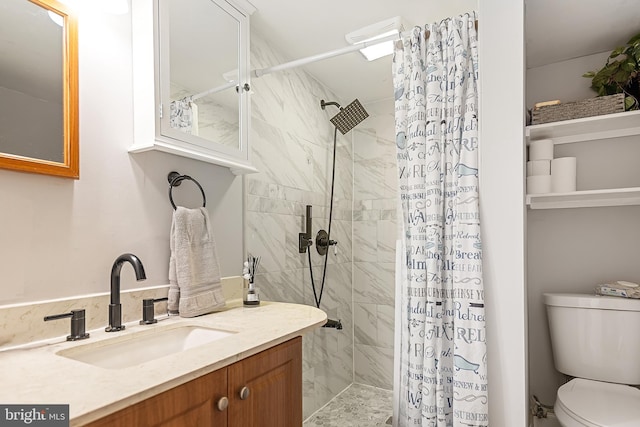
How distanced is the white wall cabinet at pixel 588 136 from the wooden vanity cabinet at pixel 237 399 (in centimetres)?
156

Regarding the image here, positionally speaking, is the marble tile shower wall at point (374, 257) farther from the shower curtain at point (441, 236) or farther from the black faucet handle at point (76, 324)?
the black faucet handle at point (76, 324)

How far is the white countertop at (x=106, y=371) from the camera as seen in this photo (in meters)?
0.73

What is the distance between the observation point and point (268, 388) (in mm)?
1161

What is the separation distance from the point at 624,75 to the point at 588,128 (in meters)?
0.31

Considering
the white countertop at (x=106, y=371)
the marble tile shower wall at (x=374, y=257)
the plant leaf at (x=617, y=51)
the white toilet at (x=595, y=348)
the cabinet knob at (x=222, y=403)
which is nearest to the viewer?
the white countertop at (x=106, y=371)

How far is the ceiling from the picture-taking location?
1.84 meters

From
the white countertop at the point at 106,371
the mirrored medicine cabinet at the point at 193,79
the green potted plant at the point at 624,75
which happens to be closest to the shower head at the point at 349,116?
the mirrored medicine cabinet at the point at 193,79

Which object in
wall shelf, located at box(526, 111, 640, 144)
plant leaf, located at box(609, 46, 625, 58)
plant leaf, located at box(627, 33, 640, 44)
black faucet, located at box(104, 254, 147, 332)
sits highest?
plant leaf, located at box(627, 33, 640, 44)

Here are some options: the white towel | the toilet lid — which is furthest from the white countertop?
the toilet lid

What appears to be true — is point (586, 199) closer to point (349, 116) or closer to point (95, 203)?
point (349, 116)

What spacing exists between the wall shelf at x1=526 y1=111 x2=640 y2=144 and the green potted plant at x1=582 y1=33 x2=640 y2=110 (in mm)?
98

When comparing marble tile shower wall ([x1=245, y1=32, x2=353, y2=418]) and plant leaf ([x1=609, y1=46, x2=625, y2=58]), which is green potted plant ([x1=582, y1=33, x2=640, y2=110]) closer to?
plant leaf ([x1=609, y1=46, x2=625, y2=58])

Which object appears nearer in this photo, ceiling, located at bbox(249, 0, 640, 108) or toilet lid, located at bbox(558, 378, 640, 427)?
toilet lid, located at bbox(558, 378, 640, 427)

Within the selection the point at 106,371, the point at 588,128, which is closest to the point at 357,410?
the point at 106,371
